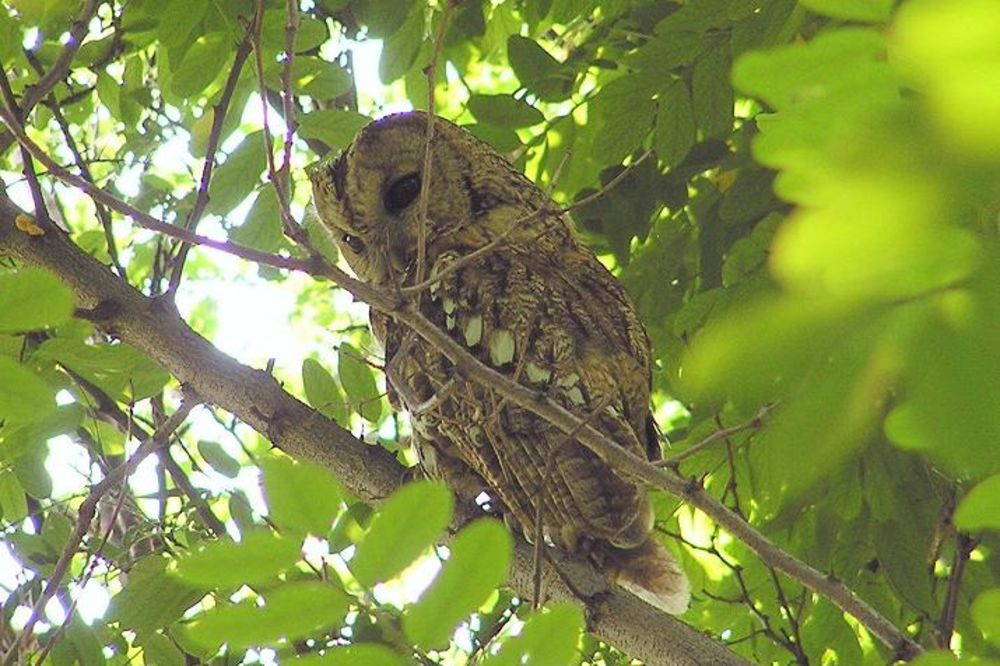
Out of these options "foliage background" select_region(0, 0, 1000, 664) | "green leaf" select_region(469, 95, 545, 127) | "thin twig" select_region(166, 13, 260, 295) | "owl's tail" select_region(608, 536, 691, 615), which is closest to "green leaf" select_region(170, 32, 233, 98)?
"foliage background" select_region(0, 0, 1000, 664)

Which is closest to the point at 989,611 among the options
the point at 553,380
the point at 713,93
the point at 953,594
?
the point at 953,594

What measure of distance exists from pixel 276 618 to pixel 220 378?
0.98 meters

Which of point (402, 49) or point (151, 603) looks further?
point (402, 49)

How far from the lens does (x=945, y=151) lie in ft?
1.54

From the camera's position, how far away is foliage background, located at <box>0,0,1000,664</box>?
50 cm

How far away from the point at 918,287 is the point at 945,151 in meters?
0.07

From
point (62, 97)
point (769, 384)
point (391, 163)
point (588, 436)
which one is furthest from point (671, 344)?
point (769, 384)

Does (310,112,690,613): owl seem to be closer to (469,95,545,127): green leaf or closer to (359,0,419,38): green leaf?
(469,95,545,127): green leaf

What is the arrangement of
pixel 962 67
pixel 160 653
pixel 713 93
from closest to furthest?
1. pixel 962 67
2. pixel 160 653
3. pixel 713 93

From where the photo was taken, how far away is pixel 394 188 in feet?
8.82

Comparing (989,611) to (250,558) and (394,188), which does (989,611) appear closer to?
A: (250,558)

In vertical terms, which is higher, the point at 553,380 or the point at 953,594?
the point at 553,380

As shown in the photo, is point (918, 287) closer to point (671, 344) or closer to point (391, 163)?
point (671, 344)

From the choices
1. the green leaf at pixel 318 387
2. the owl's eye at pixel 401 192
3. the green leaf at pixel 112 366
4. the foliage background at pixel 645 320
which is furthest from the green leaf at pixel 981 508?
the owl's eye at pixel 401 192
